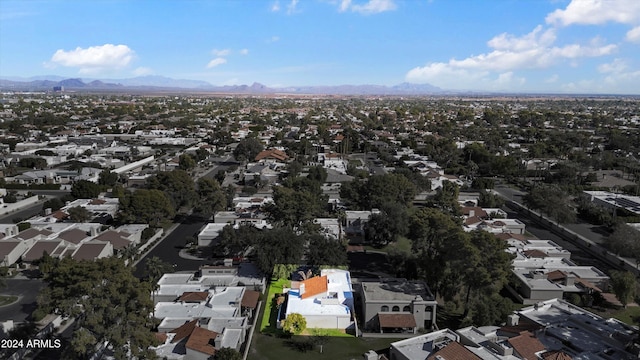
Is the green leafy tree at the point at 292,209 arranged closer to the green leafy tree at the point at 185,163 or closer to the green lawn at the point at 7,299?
the green lawn at the point at 7,299

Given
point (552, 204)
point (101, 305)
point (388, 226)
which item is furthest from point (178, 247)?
point (552, 204)

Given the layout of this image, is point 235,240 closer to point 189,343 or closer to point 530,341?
point 189,343

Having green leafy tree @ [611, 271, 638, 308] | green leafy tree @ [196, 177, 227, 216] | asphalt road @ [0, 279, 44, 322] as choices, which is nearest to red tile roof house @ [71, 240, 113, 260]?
asphalt road @ [0, 279, 44, 322]

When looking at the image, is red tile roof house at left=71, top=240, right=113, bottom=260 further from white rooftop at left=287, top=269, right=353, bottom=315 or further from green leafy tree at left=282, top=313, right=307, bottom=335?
green leafy tree at left=282, top=313, right=307, bottom=335

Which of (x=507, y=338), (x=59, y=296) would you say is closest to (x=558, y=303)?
(x=507, y=338)

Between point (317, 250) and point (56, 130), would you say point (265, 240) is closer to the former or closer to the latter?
point (317, 250)

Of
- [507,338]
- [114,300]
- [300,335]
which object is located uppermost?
[114,300]
